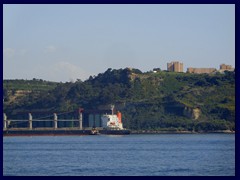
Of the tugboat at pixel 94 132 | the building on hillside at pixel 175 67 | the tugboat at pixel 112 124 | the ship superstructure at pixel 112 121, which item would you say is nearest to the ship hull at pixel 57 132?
the tugboat at pixel 112 124

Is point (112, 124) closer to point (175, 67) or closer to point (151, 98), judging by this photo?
point (151, 98)

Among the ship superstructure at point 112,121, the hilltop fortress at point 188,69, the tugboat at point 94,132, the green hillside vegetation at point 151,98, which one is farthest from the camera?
the hilltop fortress at point 188,69

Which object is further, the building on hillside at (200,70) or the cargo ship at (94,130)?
the building on hillside at (200,70)

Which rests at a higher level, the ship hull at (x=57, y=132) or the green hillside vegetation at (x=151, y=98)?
the green hillside vegetation at (x=151, y=98)

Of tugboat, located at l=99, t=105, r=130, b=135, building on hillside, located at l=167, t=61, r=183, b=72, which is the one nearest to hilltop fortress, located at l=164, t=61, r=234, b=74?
building on hillside, located at l=167, t=61, r=183, b=72

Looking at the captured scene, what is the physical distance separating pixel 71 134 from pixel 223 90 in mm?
18299

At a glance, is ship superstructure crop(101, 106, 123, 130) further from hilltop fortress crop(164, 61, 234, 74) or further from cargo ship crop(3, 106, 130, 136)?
hilltop fortress crop(164, 61, 234, 74)

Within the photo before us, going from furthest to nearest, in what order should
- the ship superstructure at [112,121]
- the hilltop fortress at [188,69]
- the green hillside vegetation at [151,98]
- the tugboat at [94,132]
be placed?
the hilltop fortress at [188,69], the green hillside vegetation at [151,98], the ship superstructure at [112,121], the tugboat at [94,132]

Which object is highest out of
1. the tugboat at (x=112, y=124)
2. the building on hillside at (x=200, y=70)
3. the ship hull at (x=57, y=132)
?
the building on hillside at (x=200, y=70)

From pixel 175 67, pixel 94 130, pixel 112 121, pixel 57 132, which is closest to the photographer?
pixel 94 130

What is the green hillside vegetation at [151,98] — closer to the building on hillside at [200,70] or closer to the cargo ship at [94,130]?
the cargo ship at [94,130]

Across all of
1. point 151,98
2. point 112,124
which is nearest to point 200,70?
point 151,98

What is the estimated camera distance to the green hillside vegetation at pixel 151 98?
75000mm

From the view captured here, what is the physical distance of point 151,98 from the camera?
82375mm
